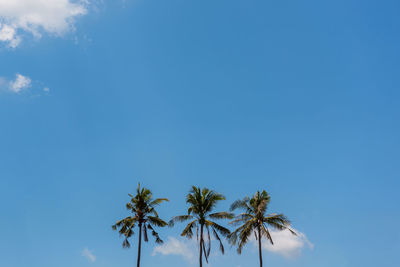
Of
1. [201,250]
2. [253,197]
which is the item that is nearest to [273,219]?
[253,197]

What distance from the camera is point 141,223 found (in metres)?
41.6

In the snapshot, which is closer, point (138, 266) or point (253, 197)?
point (138, 266)

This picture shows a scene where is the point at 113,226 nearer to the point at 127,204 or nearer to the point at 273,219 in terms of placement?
the point at 127,204

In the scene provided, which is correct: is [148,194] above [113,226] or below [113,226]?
above

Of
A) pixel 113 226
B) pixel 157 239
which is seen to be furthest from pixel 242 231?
pixel 113 226

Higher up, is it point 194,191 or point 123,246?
point 194,191

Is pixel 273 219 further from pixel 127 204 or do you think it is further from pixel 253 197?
pixel 127 204

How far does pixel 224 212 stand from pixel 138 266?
11728 mm

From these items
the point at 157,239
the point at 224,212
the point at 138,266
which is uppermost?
the point at 224,212

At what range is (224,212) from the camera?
42.2m

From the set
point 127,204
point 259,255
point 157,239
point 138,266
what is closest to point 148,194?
point 127,204

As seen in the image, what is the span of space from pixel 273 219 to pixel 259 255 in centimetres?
455

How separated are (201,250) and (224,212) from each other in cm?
516

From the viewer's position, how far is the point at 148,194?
4262cm
